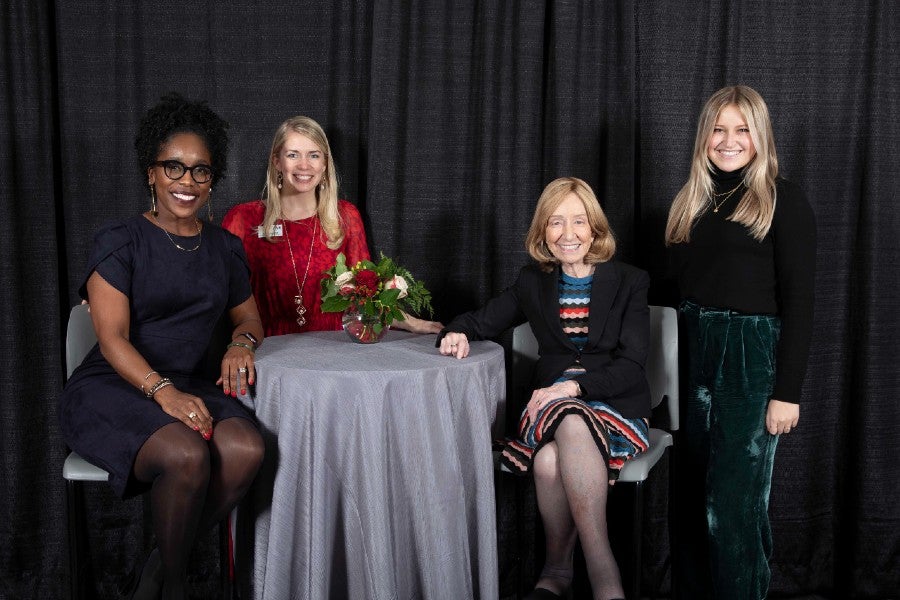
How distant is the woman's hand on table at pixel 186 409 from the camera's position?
252cm

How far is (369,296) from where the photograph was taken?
9.21 feet

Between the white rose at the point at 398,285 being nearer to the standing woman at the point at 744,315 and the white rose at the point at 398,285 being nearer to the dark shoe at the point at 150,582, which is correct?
the standing woman at the point at 744,315

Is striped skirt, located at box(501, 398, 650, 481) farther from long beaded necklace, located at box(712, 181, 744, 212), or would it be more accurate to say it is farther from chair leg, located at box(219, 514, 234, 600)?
chair leg, located at box(219, 514, 234, 600)

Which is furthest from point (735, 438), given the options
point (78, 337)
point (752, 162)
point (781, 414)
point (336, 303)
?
point (78, 337)

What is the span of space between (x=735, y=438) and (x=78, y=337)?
236 cm

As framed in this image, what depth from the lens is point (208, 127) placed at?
2.90 metres

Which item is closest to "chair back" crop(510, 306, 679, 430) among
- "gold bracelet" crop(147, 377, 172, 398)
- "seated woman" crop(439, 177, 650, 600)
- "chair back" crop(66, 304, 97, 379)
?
"seated woman" crop(439, 177, 650, 600)

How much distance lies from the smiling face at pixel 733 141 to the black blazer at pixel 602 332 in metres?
0.50

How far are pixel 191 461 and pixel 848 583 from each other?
291 cm

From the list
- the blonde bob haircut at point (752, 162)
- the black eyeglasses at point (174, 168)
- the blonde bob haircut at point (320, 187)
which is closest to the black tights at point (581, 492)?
the blonde bob haircut at point (752, 162)

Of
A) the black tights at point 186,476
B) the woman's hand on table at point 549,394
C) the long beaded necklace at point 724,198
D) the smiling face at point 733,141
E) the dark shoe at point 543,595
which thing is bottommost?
the dark shoe at point 543,595

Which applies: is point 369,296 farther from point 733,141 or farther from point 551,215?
point 733,141

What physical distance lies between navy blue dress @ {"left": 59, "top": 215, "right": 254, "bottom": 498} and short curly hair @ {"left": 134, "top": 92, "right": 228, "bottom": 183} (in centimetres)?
23

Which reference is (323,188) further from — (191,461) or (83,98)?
(191,461)
